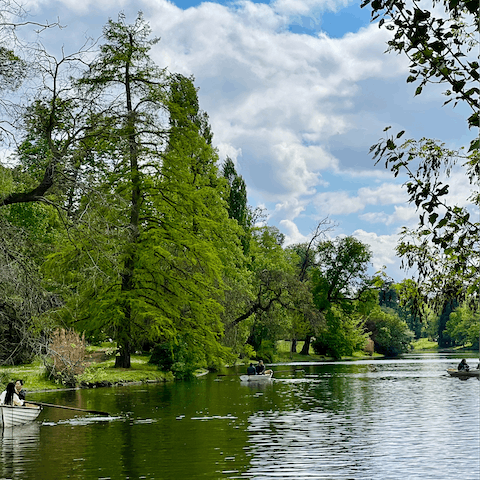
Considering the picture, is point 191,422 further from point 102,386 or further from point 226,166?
point 226,166

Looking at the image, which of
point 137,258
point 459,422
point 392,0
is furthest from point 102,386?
point 392,0

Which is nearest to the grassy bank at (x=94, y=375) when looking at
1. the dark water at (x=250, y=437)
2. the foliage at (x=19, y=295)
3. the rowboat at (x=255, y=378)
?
the dark water at (x=250, y=437)

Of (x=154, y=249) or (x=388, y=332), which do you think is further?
(x=388, y=332)

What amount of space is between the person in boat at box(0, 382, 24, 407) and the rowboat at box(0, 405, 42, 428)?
1.16 ft

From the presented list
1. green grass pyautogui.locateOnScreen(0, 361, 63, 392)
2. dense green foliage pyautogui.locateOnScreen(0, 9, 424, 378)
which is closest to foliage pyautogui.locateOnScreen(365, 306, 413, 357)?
dense green foliage pyautogui.locateOnScreen(0, 9, 424, 378)

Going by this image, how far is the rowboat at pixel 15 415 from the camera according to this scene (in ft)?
63.8

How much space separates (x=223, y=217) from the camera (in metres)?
46.2

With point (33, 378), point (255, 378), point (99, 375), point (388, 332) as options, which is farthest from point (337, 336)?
point (33, 378)

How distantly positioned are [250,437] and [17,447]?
5.96 m

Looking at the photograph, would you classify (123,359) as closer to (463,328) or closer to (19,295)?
(19,295)

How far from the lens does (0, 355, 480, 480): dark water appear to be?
13000 mm

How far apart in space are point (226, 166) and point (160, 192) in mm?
24983

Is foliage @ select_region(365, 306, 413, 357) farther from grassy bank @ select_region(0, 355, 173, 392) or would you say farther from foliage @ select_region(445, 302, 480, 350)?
grassy bank @ select_region(0, 355, 173, 392)

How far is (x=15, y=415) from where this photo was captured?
771 inches
